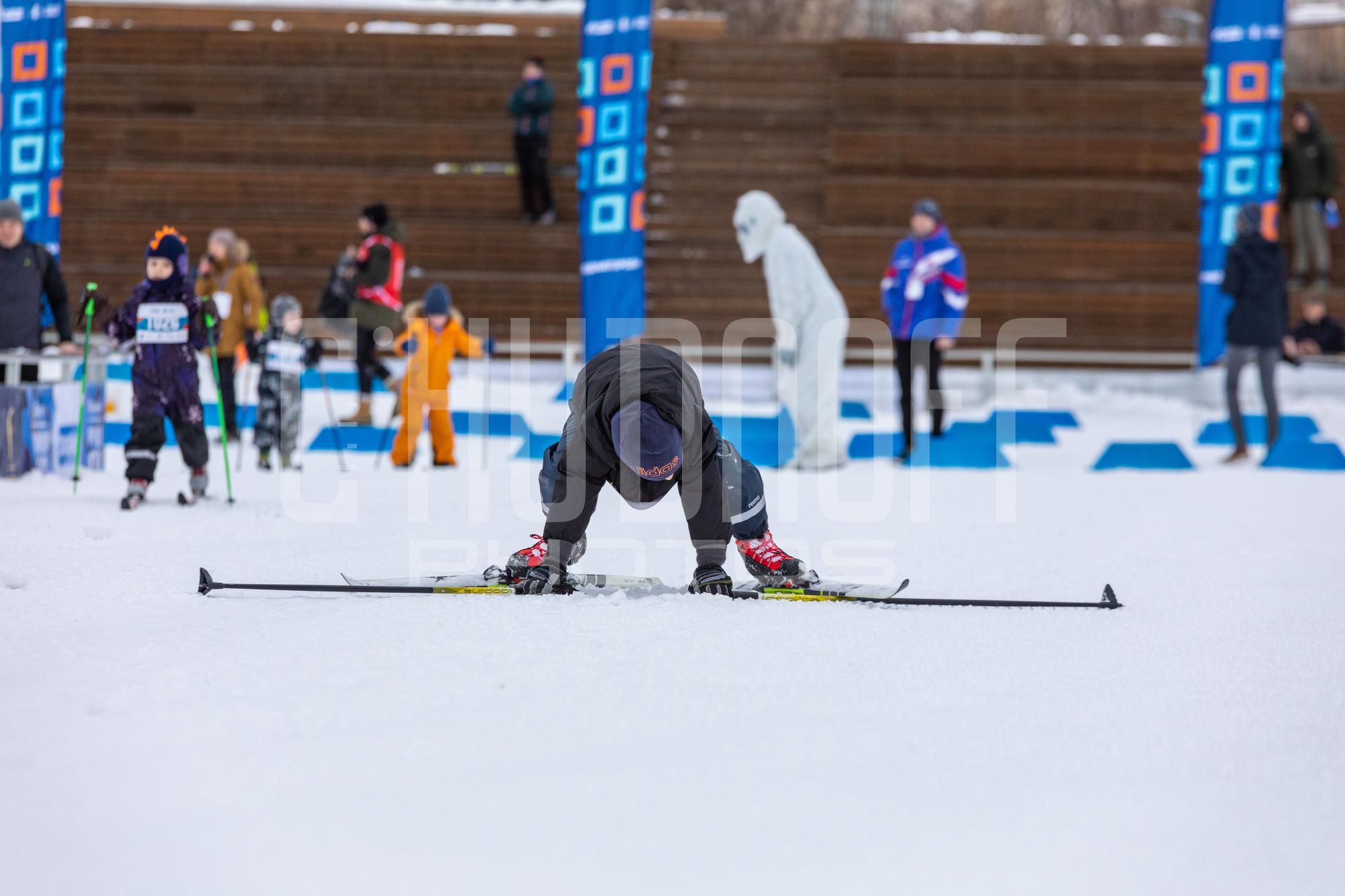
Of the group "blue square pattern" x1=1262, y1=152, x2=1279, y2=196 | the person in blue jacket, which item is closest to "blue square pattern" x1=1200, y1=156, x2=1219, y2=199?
"blue square pattern" x1=1262, y1=152, x2=1279, y2=196

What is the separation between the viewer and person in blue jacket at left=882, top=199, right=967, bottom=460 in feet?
26.8

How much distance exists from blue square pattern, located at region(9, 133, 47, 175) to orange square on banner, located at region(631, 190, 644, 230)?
169 inches

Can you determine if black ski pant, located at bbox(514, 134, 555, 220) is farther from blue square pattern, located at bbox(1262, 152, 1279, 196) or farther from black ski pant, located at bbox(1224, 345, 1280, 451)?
black ski pant, located at bbox(1224, 345, 1280, 451)

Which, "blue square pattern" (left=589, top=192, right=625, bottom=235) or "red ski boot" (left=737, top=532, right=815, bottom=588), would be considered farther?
"blue square pattern" (left=589, top=192, right=625, bottom=235)

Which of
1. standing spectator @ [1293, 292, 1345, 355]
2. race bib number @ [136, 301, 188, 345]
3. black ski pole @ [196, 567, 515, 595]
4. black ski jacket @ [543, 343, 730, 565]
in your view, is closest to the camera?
black ski jacket @ [543, 343, 730, 565]

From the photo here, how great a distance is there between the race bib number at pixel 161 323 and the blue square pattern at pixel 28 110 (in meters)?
5.62

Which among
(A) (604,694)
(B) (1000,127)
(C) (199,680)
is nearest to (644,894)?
(A) (604,694)

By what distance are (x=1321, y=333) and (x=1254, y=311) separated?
2677mm

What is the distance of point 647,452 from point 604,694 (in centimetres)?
70

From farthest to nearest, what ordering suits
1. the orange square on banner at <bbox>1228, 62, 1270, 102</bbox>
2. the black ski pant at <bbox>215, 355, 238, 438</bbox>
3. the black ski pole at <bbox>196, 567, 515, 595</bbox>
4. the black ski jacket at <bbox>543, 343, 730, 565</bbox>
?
the orange square on banner at <bbox>1228, 62, 1270, 102</bbox>, the black ski pant at <bbox>215, 355, 238, 438</bbox>, the black ski pole at <bbox>196, 567, 515, 595</bbox>, the black ski jacket at <bbox>543, 343, 730, 565</bbox>

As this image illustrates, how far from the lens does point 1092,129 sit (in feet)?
43.0

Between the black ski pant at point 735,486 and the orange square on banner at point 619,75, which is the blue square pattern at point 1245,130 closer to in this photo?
the orange square on banner at point 619,75

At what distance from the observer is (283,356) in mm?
7480

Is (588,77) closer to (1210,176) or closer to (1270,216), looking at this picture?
(1210,176)
